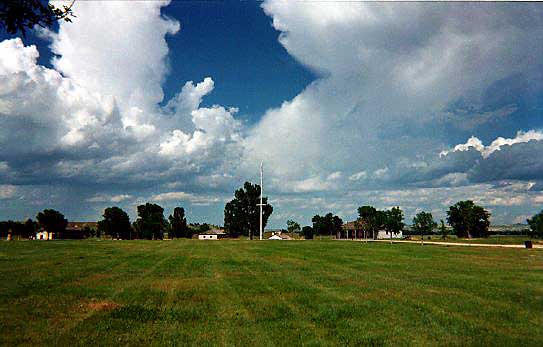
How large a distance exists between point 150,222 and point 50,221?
33266 mm

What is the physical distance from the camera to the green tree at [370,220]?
135 m

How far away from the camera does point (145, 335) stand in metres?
11.3

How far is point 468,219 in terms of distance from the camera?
436ft

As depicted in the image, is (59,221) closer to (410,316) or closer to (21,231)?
(21,231)

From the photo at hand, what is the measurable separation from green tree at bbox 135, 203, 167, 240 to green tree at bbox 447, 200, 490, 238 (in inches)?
3980

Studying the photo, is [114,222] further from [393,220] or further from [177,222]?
[393,220]

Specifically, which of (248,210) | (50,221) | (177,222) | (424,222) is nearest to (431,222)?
(424,222)

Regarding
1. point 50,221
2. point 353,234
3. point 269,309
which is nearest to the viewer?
point 269,309

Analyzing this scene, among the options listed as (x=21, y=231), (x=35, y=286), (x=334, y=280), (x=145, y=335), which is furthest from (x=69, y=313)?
(x=21, y=231)

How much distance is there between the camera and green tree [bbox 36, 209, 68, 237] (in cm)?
14562

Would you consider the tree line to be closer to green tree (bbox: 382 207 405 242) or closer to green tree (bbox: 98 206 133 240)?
green tree (bbox: 382 207 405 242)

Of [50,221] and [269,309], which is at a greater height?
[50,221]

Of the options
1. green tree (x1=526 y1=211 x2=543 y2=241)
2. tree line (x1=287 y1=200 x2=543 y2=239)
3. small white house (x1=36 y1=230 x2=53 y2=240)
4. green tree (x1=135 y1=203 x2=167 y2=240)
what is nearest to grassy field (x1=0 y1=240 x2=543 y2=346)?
green tree (x1=526 y1=211 x2=543 y2=241)

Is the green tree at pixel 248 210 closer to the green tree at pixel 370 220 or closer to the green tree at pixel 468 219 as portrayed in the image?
the green tree at pixel 370 220
